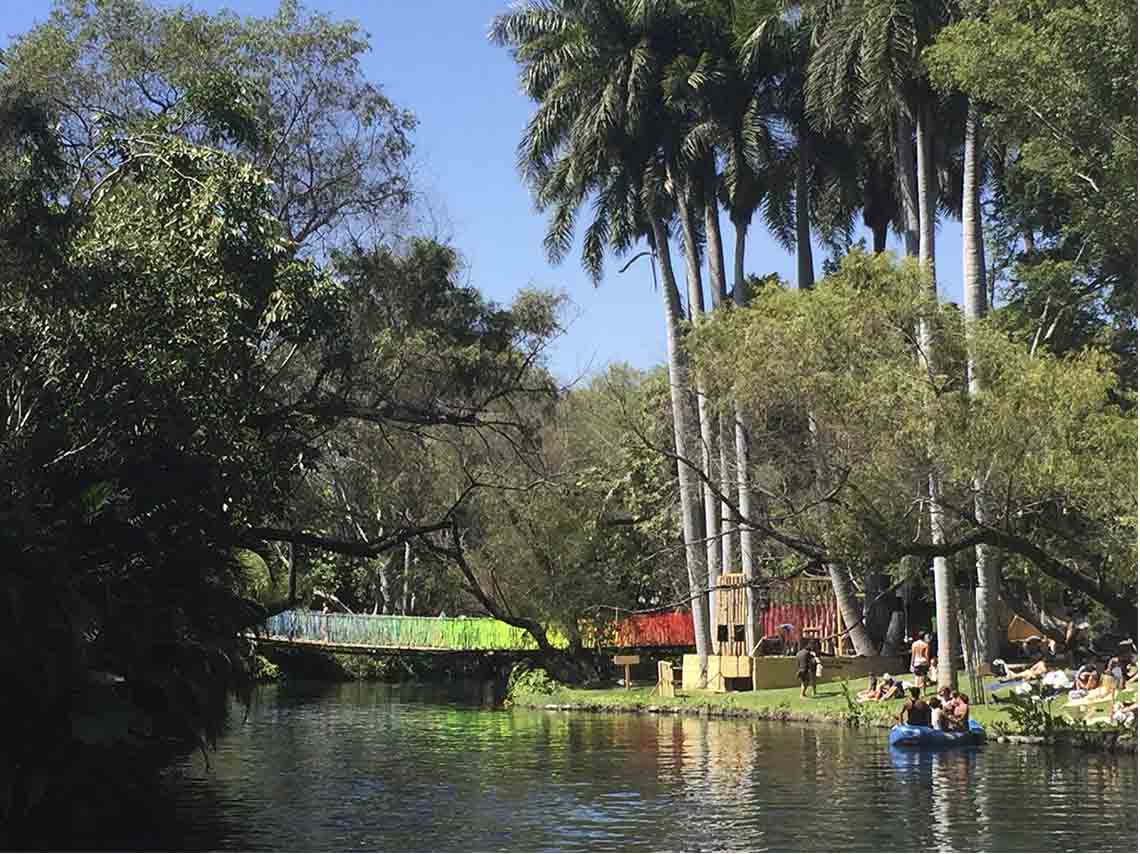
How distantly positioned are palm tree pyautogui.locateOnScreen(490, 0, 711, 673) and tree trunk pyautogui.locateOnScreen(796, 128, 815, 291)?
119 inches

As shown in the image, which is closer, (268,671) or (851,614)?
(851,614)

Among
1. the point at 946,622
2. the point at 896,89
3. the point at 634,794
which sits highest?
the point at 896,89

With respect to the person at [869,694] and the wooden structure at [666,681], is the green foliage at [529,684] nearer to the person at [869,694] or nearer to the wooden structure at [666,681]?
the wooden structure at [666,681]

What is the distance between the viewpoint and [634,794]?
74.9 ft

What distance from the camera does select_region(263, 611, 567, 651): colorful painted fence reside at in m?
52.4

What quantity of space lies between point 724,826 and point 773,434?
12422mm

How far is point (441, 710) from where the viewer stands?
40.8 m

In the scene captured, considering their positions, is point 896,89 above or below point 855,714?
above

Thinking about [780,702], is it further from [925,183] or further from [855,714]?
[925,183]

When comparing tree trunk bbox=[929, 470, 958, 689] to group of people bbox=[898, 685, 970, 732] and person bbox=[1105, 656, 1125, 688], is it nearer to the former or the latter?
person bbox=[1105, 656, 1125, 688]

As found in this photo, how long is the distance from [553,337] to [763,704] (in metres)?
9.50

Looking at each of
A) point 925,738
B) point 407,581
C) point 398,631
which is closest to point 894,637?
point 925,738

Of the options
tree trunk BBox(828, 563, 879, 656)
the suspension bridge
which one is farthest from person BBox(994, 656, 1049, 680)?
the suspension bridge

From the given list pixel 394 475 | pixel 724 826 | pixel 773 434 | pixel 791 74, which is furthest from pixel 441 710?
pixel 724 826
